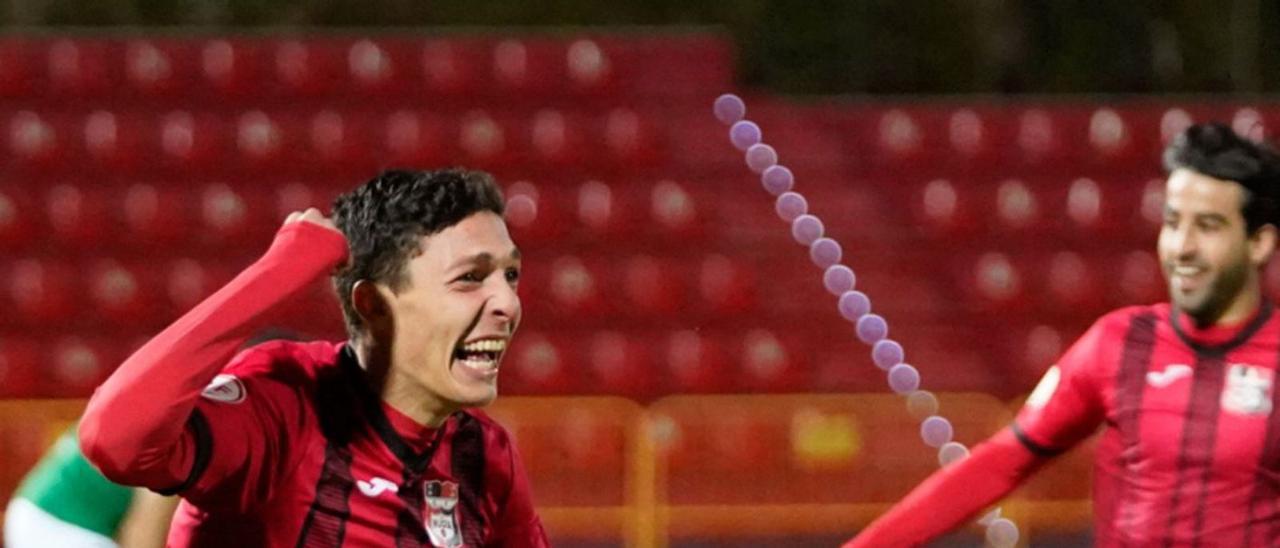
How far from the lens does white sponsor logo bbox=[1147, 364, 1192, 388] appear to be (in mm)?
3447

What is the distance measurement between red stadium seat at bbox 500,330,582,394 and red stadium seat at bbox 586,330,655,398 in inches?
3.9

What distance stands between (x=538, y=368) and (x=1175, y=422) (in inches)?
226

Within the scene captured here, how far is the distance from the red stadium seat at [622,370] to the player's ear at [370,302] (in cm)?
637

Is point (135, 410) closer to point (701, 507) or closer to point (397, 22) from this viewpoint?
point (701, 507)

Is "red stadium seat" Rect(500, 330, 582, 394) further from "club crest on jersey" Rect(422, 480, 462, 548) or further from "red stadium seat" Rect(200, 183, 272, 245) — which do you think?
"club crest on jersey" Rect(422, 480, 462, 548)

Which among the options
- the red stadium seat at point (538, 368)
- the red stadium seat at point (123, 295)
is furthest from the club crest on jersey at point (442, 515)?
the red stadium seat at point (123, 295)

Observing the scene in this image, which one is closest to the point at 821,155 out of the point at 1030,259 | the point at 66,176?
the point at 1030,259

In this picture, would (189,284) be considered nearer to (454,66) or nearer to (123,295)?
(123,295)

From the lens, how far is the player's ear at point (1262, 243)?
336 centimetres

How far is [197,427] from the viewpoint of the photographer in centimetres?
234

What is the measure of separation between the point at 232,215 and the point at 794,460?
332 centimetres

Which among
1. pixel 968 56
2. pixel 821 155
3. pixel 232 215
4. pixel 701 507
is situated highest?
pixel 968 56

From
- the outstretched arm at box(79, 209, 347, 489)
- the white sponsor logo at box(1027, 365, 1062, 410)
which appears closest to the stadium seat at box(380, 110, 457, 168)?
the white sponsor logo at box(1027, 365, 1062, 410)

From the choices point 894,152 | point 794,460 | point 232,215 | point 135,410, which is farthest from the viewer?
point 894,152
